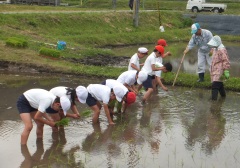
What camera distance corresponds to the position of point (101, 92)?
9461 mm

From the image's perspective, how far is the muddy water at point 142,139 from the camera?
7605 millimetres

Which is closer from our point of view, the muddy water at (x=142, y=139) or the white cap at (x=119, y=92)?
the muddy water at (x=142, y=139)

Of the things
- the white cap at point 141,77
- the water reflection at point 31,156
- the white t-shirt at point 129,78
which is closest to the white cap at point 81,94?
the water reflection at point 31,156

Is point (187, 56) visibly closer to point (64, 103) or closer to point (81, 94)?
point (81, 94)

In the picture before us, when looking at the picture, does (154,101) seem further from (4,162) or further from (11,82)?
(4,162)

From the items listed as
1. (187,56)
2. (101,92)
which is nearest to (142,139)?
(101,92)

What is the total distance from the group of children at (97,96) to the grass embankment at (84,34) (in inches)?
64.1

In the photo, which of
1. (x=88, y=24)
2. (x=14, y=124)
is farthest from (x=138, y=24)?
(x=14, y=124)

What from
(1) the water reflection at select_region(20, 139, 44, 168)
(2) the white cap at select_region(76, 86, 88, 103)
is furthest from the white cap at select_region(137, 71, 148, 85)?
(1) the water reflection at select_region(20, 139, 44, 168)

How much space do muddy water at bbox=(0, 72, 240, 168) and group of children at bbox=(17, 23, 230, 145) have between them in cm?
32

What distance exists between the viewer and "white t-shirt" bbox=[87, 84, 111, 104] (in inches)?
369

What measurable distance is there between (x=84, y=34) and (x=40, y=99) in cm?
1810

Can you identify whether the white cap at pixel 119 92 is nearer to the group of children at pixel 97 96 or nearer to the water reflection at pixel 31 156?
the group of children at pixel 97 96

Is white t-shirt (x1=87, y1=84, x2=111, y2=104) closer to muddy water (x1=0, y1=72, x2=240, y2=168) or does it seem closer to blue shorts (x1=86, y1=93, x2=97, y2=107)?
blue shorts (x1=86, y1=93, x2=97, y2=107)
